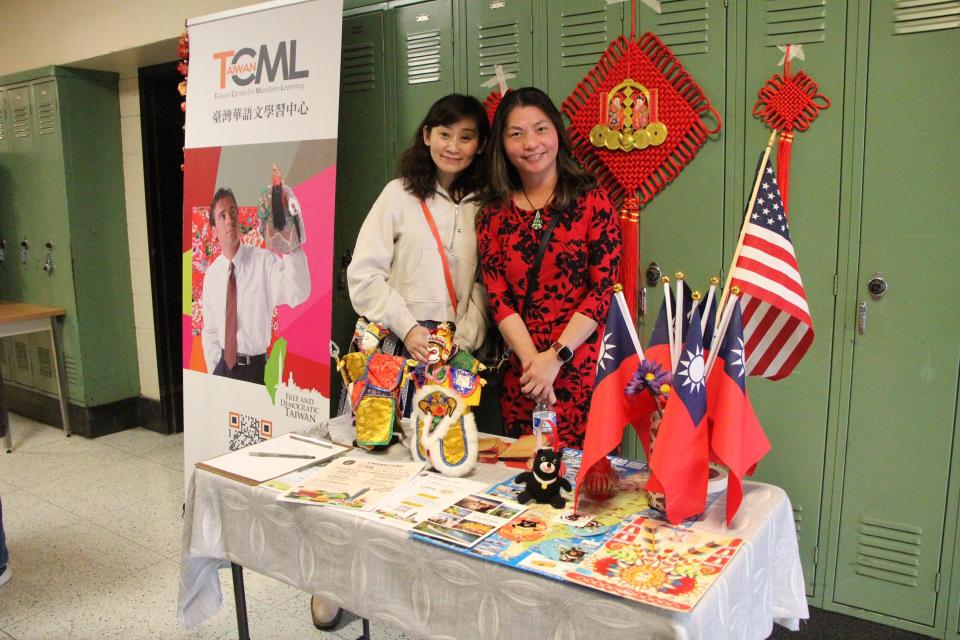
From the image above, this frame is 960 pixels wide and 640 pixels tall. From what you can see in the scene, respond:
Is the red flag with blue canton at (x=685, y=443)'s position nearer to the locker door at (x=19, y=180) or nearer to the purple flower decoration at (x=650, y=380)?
the purple flower decoration at (x=650, y=380)

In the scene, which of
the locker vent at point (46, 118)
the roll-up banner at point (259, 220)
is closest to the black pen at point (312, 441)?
the roll-up banner at point (259, 220)

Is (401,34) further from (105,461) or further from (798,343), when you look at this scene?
(105,461)

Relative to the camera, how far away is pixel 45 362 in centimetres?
480

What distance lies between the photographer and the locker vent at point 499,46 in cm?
269

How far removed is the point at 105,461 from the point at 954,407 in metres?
4.08

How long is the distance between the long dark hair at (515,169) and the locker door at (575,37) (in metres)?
0.43

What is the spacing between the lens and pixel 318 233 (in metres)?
2.90

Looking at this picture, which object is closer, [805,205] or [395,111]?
[805,205]

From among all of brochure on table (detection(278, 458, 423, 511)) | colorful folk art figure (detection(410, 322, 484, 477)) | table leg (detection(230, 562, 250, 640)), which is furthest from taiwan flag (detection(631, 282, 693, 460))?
table leg (detection(230, 562, 250, 640))

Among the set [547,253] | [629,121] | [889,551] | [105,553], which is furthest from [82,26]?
[889,551]

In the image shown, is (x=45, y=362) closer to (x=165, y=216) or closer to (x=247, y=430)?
(x=165, y=216)

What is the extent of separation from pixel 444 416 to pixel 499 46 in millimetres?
1621

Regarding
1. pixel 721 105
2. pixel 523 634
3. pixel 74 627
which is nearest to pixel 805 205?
pixel 721 105

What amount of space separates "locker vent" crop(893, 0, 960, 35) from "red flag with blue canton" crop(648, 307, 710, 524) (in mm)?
1325
